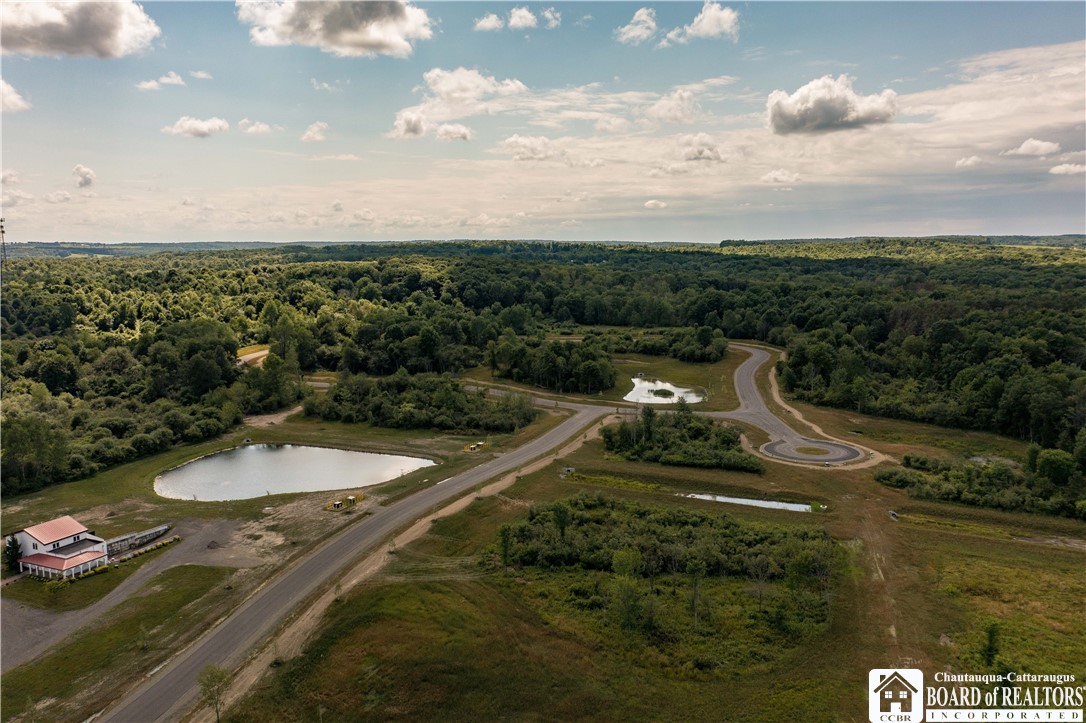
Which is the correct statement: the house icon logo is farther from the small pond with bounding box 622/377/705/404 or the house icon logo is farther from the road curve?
the small pond with bounding box 622/377/705/404

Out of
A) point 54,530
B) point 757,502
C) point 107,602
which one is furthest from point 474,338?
point 107,602

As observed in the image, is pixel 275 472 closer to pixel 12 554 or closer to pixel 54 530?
pixel 54 530

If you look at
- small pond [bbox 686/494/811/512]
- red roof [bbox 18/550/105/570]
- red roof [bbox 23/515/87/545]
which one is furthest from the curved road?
red roof [bbox 23/515/87/545]

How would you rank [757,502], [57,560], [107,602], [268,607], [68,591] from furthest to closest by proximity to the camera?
1. [757,502]
2. [57,560]
3. [68,591]
4. [107,602]
5. [268,607]

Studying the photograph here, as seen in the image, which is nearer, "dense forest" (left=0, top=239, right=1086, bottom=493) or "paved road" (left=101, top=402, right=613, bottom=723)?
"paved road" (left=101, top=402, right=613, bottom=723)

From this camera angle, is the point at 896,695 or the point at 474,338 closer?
the point at 896,695

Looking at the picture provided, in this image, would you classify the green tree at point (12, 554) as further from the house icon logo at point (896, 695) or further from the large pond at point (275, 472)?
the house icon logo at point (896, 695)

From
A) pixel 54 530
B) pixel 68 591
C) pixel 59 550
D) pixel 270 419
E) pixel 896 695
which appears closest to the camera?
pixel 896 695
